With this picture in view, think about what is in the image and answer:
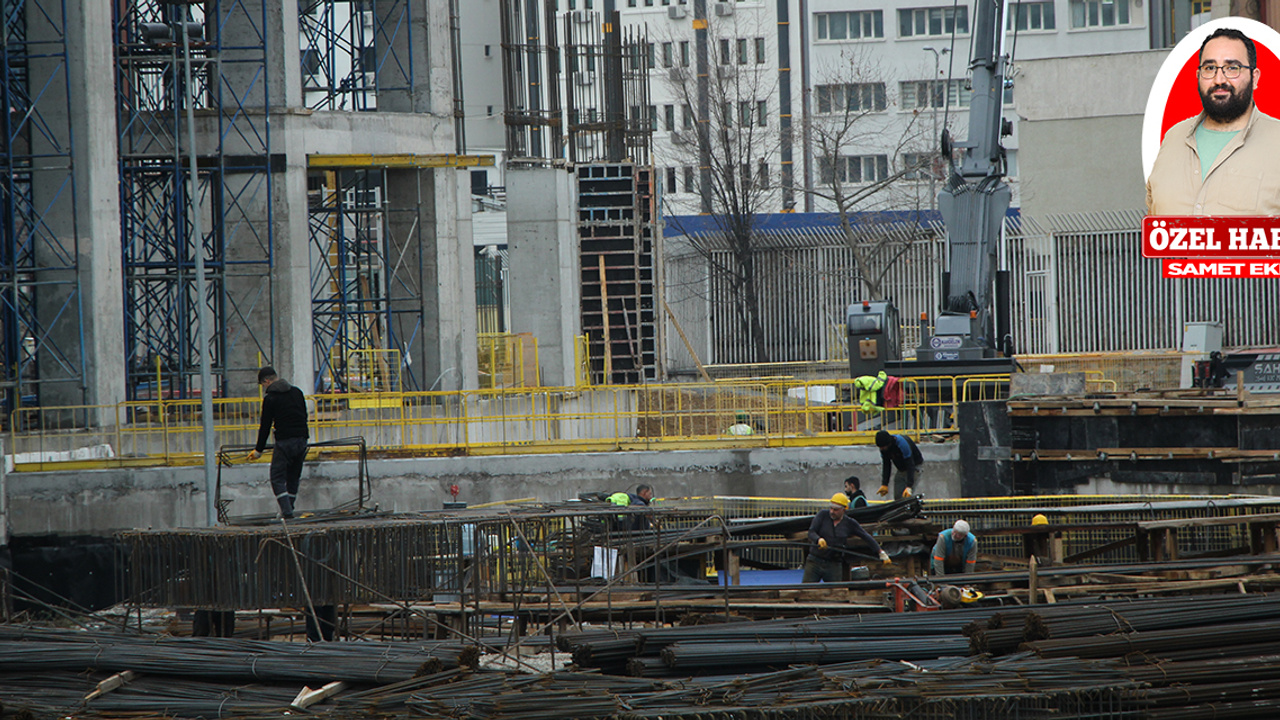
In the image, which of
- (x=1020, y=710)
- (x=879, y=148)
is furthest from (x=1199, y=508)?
(x=879, y=148)

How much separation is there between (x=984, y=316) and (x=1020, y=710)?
17586 mm

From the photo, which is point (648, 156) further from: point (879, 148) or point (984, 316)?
point (879, 148)

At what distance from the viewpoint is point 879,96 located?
56500mm

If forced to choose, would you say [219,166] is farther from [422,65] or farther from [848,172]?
[848,172]

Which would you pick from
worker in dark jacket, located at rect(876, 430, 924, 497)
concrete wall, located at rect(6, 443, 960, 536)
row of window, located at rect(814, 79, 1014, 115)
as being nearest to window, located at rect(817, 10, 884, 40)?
row of window, located at rect(814, 79, 1014, 115)

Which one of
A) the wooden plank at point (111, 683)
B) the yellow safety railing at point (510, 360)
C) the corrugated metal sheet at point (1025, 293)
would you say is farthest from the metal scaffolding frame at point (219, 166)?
the corrugated metal sheet at point (1025, 293)

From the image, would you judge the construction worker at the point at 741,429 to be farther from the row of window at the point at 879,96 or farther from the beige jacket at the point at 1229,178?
the row of window at the point at 879,96

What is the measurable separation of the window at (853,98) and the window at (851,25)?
126 inches

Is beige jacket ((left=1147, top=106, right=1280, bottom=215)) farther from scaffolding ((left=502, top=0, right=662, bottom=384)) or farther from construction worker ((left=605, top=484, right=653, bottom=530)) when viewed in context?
construction worker ((left=605, top=484, right=653, bottom=530))

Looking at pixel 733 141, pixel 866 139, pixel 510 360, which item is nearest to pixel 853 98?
pixel 866 139

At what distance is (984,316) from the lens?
24.9 metres

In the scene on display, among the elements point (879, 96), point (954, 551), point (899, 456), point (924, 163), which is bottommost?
point (954, 551)

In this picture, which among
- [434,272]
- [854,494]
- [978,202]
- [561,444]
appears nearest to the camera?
[854,494]

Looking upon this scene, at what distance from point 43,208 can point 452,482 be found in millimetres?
10098
